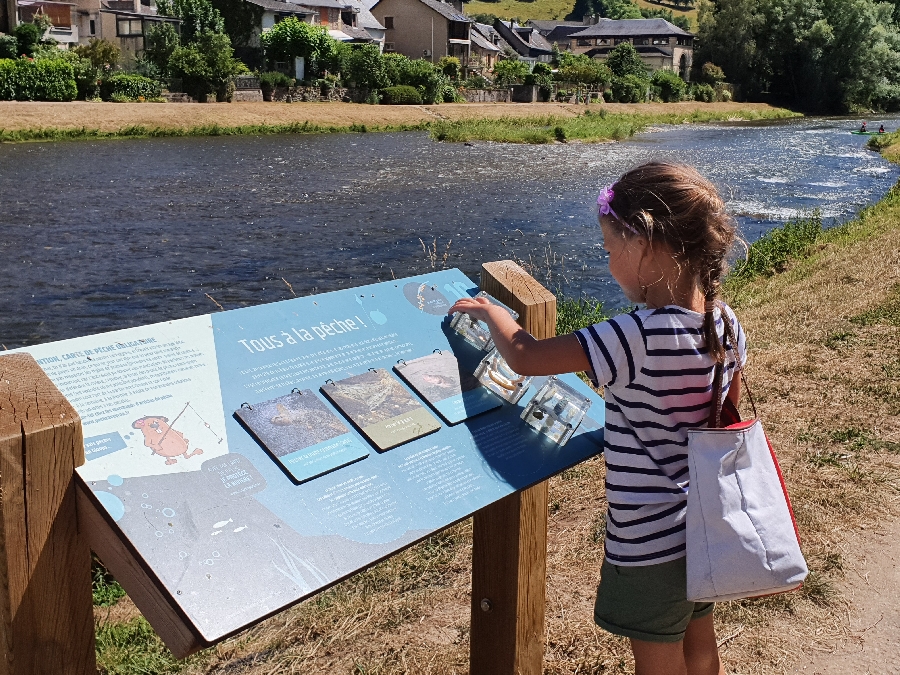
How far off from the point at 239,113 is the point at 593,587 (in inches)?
1439

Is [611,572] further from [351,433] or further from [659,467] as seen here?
[351,433]

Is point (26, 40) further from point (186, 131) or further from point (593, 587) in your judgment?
point (593, 587)

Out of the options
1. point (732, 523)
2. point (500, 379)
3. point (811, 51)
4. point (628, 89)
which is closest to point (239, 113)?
point (628, 89)

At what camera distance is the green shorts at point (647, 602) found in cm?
217

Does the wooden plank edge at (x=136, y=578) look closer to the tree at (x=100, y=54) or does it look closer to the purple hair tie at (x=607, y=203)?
the purple hair tie at (x=607, y=203)

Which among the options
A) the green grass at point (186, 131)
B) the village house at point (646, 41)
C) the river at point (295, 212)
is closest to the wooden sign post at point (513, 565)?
the river at point (295, 212)

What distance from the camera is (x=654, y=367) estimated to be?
81.9 inches

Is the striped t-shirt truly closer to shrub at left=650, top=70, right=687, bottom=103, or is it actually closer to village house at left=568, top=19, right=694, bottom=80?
shrub at left=650, top=70, right=687, bottom=103

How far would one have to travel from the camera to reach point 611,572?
2229 millimetres

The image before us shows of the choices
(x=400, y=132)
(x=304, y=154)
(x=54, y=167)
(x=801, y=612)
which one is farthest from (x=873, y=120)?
(x=801, y=612)

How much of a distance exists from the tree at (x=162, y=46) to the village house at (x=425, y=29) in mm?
26053

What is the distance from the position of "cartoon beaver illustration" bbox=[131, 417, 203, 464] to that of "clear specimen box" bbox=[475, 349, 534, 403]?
34.7 inches

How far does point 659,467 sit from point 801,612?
1.61 meters

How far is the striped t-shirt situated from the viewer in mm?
2074
